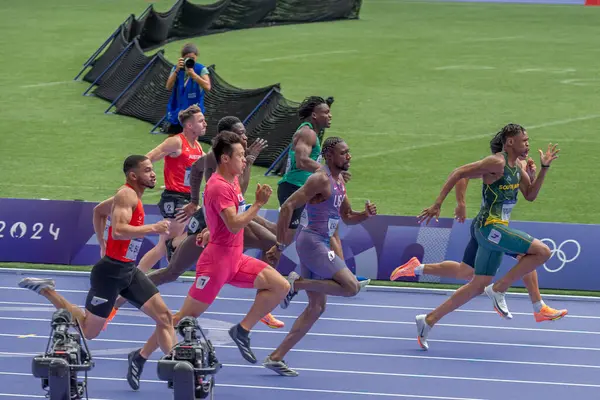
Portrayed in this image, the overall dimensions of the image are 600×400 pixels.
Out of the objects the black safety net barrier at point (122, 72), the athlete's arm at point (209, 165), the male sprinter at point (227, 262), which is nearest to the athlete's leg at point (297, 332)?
the male sprinter at point (227, 262)

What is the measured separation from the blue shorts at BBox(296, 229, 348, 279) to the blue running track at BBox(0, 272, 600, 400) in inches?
38.8

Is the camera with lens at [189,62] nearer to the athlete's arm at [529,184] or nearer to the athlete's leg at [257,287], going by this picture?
the athlete's arm at [529,184]

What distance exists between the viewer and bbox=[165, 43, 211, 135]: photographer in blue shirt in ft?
62.1

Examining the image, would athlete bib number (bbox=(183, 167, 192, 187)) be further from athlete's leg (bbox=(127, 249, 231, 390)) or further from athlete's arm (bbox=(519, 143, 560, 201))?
athlete's arm (bbox=(519, 143, 560, 201))

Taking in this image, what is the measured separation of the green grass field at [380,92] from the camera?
19.8 metres

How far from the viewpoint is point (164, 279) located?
12.8m

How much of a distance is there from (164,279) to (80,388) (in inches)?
162

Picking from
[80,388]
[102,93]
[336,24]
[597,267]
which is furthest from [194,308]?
[336,24]

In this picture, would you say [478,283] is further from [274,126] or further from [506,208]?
[274,126]

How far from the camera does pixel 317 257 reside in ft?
37.0

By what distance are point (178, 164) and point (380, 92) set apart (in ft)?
41.8

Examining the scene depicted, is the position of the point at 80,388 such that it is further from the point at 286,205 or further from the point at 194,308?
the point at 286,205

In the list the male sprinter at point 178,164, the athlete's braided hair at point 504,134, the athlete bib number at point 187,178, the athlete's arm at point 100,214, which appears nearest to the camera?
the athlete's arm at point 100,214

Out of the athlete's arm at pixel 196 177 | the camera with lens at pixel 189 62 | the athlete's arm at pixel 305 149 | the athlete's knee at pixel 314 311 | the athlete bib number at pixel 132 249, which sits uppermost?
the athlete's arm at pixel 305 149
